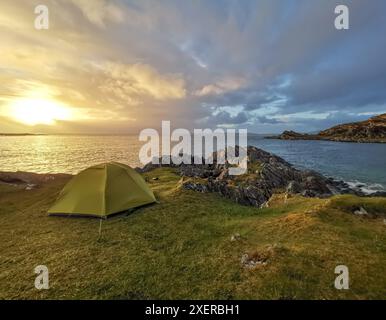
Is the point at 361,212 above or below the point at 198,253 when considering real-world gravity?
above

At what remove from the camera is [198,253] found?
1013cm

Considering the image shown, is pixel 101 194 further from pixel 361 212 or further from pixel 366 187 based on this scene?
pixel 366 187

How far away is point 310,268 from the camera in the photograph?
7.95 metres

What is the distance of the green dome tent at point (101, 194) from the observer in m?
14.6

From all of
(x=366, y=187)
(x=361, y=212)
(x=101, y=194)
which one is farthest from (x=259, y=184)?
(x=366, y=187)

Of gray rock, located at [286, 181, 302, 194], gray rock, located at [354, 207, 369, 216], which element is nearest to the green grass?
gray rock, located at [354, 207, 369, 216]

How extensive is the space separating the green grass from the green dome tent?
2.20 ft

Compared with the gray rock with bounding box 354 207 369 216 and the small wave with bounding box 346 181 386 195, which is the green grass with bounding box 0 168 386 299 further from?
the small wave with bounding box 346 181 386 195

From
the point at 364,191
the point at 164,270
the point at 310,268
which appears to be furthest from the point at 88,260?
the point at 364,191

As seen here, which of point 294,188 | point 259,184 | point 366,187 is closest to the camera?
point 259,184

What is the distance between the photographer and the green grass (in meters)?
7.54

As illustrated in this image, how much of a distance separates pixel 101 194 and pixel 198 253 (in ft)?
26.4

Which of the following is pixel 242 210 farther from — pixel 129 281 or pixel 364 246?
pixel 129 281

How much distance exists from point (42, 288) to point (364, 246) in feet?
42.1
